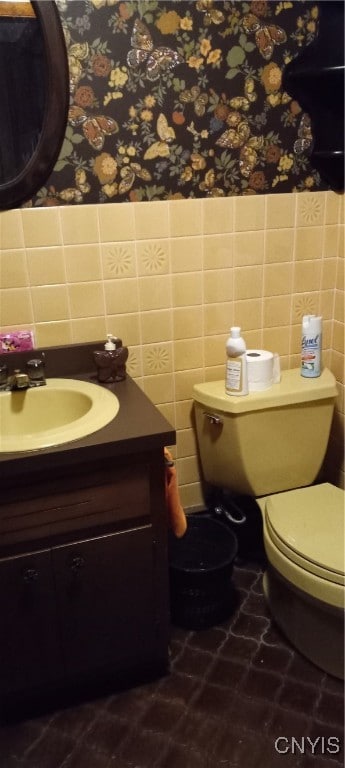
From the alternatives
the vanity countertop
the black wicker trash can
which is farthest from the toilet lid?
the vanity countertop

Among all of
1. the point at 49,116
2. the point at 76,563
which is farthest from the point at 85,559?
the point at 49,116

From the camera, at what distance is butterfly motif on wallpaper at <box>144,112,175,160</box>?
1.51m

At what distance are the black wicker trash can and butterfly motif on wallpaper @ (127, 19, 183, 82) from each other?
1.32 meters

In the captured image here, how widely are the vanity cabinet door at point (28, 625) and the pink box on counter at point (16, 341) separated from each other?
58cm

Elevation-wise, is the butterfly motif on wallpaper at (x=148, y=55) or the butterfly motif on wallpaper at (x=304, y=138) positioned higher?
the butterfly motif on wallpaper at (x=148, y=55)

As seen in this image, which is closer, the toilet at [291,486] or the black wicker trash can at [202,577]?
the toilet at [291,486]

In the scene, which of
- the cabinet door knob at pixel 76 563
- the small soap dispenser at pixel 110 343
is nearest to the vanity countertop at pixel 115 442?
the small soap dispenser at pixel 110 343

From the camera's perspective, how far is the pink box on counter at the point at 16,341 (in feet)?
5.05

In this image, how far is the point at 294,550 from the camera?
4.58 feet

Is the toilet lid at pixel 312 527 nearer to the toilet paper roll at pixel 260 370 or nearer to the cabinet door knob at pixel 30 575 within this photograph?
the toilet paper roll at pixel 260 370

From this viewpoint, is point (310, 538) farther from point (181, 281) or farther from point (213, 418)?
point (181, 281)

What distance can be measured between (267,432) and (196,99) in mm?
945

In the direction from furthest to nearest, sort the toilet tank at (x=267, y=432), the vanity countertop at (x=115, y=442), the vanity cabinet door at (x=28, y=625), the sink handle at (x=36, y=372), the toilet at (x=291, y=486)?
the toilet tank at (x=267, y=432) → the sink handle at (x=36, y=372) → the toilet at (x=291, y=486) → the vanity cabinet door at (x=28, y=625) → the vanity countertop at (x=115, y=442)

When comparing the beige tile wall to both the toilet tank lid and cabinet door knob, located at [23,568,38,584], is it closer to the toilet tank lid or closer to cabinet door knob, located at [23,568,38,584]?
the toilet tank lid
